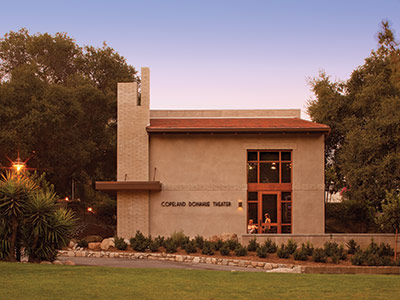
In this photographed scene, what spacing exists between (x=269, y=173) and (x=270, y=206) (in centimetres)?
179

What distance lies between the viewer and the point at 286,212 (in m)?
29.7

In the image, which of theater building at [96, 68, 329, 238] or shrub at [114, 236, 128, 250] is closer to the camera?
shrub at [114, 236, 128, 250]

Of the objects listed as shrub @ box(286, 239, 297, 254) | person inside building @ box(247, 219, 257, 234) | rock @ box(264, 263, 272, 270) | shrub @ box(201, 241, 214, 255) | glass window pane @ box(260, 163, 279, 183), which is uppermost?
glass window pane @ box(260, 163, 279, 183)

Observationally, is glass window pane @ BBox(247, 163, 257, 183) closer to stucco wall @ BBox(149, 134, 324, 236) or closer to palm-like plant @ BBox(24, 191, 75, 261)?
stucco wall @ BBox(149, 134, 324, 236)

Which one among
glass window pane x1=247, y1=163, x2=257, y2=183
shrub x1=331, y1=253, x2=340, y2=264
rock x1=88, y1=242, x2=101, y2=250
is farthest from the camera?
glass window pane x1=247, y1=163, x2=257, y2=183

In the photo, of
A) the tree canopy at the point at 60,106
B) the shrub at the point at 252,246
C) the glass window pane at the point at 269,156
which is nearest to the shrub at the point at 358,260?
the shrub at the point at 252,246

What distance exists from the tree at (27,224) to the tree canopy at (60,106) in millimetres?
16340

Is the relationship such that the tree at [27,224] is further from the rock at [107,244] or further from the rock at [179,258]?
the rock at [107,244]

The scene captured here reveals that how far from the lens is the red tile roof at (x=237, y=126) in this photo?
1139 inches

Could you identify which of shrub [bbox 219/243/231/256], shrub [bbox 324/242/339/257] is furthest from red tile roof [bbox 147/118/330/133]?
shrub [bbox 219/243/231/256]

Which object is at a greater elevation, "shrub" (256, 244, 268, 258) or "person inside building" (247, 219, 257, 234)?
"person inside building" (247, 219, 257, 234)

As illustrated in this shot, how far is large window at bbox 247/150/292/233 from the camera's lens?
29.4 meters

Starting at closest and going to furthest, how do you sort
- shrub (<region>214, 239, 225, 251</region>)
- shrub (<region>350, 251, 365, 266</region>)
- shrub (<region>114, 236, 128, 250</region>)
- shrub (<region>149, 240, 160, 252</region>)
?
shrub (<region>350, 251, 365, 266</region>)
shrub (<region>214, 239, 225, 251</region>)
shrub (<region>149, 240, 160, 252</region>)
shrub (<region>114, 236, 128, 250</region>)

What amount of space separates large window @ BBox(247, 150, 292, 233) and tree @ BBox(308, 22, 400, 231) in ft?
14.0
